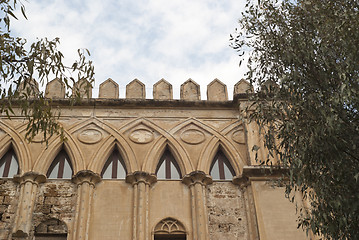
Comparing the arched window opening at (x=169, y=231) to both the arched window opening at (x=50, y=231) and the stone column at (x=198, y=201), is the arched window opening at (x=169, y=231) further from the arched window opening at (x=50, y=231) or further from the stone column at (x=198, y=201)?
the arched window opening at (x=50, y=231)

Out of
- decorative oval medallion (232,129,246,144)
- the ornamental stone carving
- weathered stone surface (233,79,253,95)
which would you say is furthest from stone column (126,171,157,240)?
weathered stone surface (233,79,253,95)

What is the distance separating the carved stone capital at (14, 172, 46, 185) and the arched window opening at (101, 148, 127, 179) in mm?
1347

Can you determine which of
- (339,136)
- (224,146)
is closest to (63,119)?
(224,146)

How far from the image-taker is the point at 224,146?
11984mm

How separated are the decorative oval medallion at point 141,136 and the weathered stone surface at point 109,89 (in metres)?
1.32

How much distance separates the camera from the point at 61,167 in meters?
11.5

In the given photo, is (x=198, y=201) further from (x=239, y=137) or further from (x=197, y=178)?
(x=239, y=137)

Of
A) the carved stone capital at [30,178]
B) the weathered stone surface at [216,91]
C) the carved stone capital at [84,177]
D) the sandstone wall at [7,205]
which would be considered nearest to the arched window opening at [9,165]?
the sandstone wall at [7,205]

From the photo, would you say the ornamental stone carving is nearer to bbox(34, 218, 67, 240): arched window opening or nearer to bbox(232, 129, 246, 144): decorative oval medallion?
bbox(232, 129, 246, 144): decorative oval medallion

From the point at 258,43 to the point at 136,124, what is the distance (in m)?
4.34

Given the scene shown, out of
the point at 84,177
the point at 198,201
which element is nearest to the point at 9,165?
the point at 84,177

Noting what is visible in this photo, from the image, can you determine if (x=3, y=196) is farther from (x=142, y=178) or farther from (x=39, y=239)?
(x=142, y=178)

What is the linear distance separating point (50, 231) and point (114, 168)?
2.04m

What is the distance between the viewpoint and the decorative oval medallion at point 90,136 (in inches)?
466
